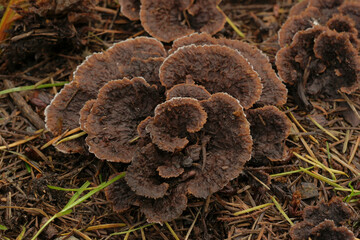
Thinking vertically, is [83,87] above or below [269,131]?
above

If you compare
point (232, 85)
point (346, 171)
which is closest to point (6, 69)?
point (232, 85)

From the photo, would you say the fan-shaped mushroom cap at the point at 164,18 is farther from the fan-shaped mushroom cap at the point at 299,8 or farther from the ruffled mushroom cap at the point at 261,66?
the fan-shaped mushroom cap at the point at 299,8

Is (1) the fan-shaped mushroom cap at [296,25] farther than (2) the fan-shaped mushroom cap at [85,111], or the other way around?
(1) the fan-shaped mushroom cap at [296,25]

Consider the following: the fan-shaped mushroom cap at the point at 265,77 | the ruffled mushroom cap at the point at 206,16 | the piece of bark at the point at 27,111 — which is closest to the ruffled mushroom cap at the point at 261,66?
the fan-shaped mushroom cap at the point at 265,77

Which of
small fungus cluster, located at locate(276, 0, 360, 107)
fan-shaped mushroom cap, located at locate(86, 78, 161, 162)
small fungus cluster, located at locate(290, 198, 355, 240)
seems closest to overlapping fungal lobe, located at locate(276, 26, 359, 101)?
small fungus cluster, located at locate(276, 0, 360, 107)

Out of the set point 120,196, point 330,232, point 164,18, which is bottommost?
point 330,232

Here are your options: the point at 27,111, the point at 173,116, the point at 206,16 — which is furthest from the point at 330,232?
the point at 27,111

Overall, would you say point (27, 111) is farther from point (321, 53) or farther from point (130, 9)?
point (321, 53)

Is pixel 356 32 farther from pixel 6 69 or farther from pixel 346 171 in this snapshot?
pixel 6 69

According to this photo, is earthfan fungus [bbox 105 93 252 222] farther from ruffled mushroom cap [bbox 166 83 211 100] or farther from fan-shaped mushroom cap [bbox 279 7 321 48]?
fan-shaped mushroom cap [bbox 279 7 321 48]
